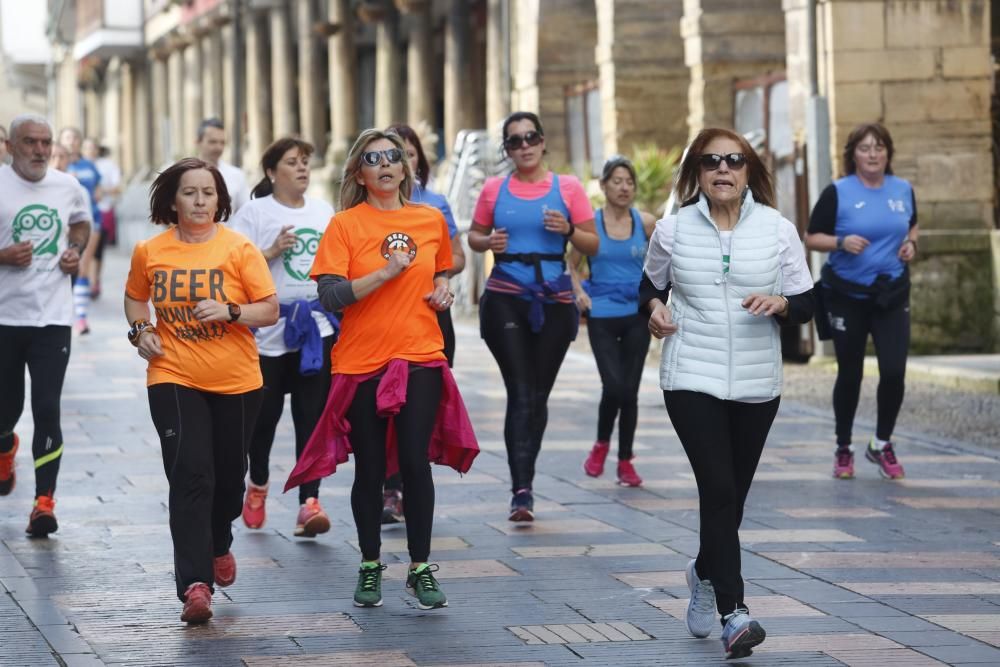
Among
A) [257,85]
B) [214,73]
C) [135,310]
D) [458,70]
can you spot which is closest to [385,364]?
[135,310]

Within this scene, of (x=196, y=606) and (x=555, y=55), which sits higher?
(x=555, y=55)

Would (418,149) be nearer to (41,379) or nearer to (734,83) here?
(41,379)

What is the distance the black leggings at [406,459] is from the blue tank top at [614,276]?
3257mm

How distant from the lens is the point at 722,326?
6.57 metres

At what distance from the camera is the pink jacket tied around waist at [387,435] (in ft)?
23.9

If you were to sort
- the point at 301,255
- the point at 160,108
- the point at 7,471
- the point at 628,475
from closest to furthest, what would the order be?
the point at 301,255 → the point at 7,471 → the point at 628,475 → the point at 160,108

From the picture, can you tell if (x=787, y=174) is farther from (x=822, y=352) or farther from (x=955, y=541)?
(x=955, y=541)

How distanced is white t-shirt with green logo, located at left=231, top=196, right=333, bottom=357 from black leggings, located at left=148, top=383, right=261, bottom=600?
1.55m

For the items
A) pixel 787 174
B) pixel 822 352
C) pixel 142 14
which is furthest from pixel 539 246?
pixel 142 14

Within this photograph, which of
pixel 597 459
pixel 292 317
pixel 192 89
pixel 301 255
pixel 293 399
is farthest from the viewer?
pixel 192 89

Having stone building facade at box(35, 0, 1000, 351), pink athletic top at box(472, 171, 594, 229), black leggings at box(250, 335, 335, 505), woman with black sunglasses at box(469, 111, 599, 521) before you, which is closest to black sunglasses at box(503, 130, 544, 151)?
woman with black sunglasses at box(469, 111, 599, 521)

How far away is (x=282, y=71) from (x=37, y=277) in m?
34.6

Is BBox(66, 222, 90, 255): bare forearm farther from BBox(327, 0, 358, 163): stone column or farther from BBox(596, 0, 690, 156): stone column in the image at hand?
BBox(327, 0, 358, 163): stone column

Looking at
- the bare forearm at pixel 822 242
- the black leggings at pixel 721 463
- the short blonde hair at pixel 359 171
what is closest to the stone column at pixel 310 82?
the bare forearm at pixel 822 242
